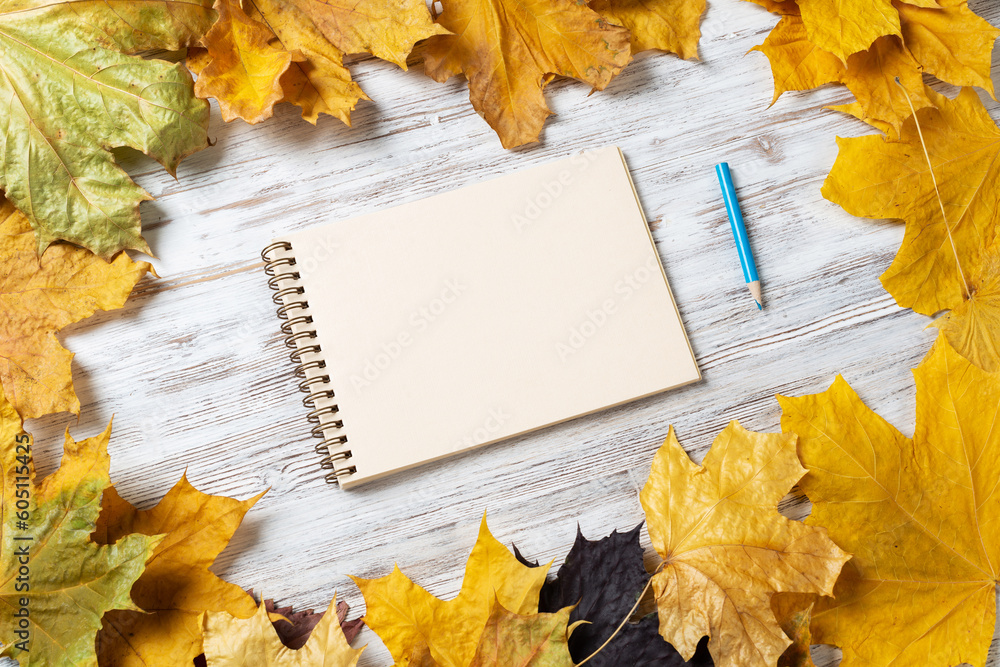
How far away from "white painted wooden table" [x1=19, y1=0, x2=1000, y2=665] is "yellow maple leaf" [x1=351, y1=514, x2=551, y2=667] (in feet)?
0.19

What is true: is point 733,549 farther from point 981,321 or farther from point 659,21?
point 659,21

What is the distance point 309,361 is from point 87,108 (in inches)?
16.9

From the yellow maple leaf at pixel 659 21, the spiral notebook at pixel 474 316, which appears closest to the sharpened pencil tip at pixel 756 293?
the spiral notebook at pixel 474 316

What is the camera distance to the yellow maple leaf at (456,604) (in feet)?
2.60

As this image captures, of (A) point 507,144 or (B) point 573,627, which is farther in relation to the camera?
(A) point 507,144

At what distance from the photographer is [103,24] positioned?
0.82 m

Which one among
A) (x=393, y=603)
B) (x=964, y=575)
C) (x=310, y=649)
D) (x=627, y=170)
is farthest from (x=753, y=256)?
(x=310, y=649)

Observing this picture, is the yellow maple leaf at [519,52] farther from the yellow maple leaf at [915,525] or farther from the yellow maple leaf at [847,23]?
the yellow maple leaf at [915,525]

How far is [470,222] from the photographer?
884 mm

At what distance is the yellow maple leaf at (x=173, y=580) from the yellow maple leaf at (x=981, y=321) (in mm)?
970

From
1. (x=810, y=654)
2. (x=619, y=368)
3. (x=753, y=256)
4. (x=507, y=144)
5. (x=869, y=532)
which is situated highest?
(x=507, y=144)

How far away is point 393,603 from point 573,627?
0.23 m

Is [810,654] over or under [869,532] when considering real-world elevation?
under

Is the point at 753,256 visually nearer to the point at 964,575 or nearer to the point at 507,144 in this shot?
the point at 507,144
